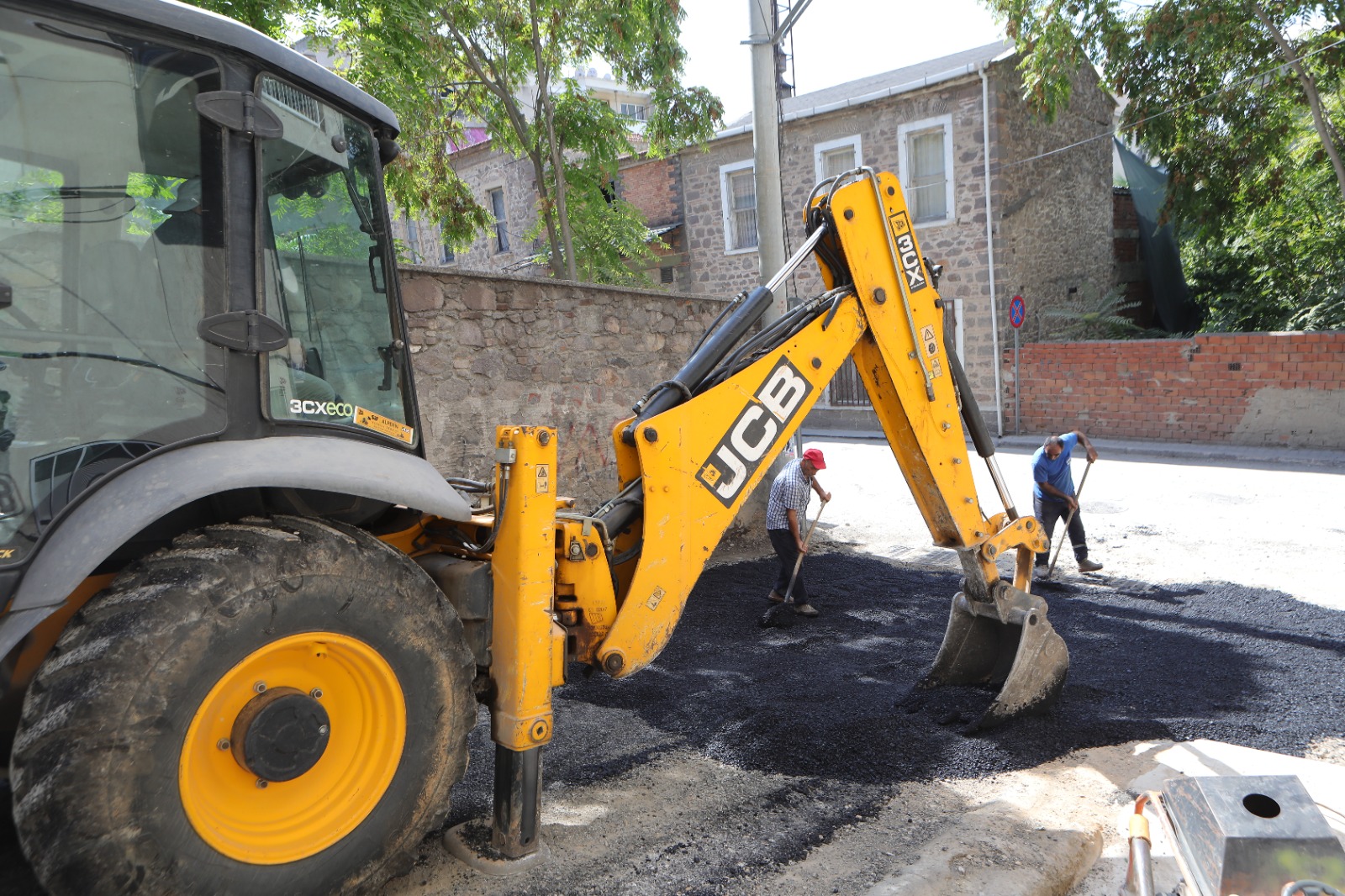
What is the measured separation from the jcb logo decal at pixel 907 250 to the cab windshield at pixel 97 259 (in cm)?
265

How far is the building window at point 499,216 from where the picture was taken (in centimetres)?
2080

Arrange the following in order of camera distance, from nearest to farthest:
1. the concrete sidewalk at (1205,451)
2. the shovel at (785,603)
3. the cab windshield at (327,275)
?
the cab windshield at (327,275)
the shovel at (785,603)
the concrete sidewalk at (1205,451)

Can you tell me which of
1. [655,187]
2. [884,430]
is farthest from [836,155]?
[884,430]

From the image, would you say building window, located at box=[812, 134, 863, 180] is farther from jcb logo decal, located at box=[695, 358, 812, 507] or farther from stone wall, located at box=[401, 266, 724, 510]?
jcb logo decal, located at box=[695, 358, 812, 507]

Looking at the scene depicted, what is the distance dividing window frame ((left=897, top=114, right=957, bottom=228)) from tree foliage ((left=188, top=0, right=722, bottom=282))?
272 inches

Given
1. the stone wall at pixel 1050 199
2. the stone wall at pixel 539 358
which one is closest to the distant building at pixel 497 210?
the stone wall at pixel 1050 199

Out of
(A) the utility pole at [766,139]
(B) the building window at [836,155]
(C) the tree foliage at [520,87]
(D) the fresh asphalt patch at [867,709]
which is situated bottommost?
(D) the fresh asphalt patch at [867,709]

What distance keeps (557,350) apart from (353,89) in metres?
4.60

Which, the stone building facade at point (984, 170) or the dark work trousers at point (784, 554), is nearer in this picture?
the dark work trousers at point (784, 554)

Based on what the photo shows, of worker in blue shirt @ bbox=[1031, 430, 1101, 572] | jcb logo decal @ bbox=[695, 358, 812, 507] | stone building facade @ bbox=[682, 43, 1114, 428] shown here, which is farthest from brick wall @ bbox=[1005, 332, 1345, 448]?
jcb logo decal @ bbox=[695, 358, 812, 507]

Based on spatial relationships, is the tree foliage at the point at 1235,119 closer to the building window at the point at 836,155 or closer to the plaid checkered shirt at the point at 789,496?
the building window at the point at 836,155

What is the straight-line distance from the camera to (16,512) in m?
2.06

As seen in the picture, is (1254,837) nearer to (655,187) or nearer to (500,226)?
(655,187)

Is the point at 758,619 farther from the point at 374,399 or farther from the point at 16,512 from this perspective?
the point at 16,512
